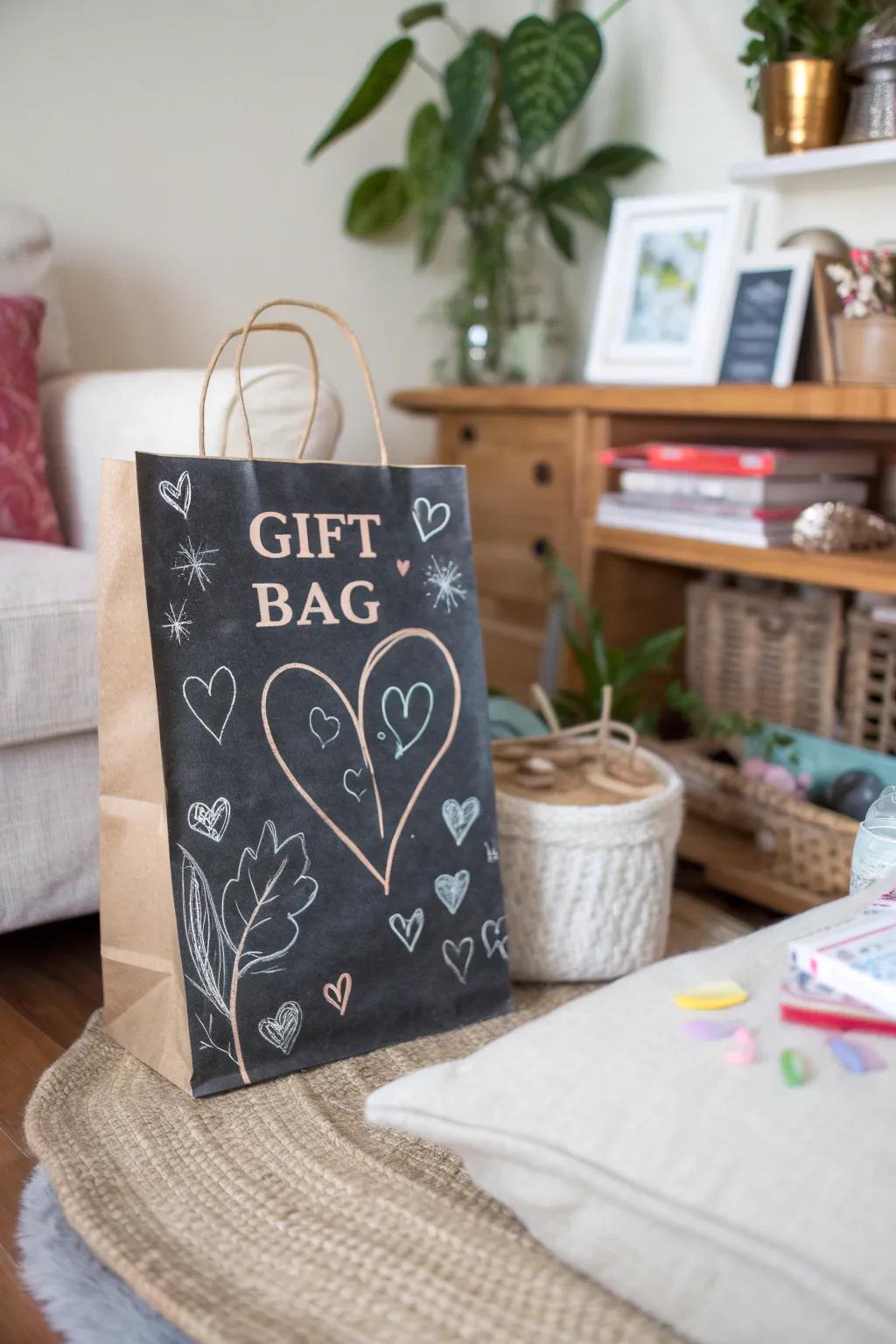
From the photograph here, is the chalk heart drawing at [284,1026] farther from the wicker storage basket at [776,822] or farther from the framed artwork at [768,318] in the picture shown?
the framed artwork at [768,318]

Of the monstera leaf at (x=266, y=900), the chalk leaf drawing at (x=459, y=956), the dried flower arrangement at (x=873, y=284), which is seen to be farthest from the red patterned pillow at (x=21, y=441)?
the dried flower arrangement at (x=873, y=284)

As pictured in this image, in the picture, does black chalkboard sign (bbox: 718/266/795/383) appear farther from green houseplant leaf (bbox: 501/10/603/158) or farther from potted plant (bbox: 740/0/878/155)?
green houseplant leaf (bbox: 501/10/603/158)

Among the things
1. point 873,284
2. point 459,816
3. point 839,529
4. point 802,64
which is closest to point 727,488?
point 839,529

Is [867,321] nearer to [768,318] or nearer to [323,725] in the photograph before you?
[768,318]

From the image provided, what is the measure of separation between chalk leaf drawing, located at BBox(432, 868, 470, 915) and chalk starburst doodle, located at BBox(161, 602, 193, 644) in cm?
Result: 35

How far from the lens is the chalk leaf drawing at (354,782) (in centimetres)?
116

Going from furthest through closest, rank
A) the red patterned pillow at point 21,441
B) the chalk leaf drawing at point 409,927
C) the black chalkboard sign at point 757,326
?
the black chalkboard sign at point 757,326, the red patterned pillow at point 21,441, the chalk leaf drawing at point 409,927

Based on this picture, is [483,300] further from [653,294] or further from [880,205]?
[880,205]

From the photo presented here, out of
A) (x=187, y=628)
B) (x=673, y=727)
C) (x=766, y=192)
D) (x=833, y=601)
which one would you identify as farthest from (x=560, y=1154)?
(x=766, y=192)

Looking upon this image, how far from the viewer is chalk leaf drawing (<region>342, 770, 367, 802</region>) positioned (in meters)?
1.16

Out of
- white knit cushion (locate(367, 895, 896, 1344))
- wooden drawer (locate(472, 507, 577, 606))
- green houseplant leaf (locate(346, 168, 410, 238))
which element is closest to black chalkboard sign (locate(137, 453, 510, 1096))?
white knit cushion (locate(367, 895, 896, 1344))

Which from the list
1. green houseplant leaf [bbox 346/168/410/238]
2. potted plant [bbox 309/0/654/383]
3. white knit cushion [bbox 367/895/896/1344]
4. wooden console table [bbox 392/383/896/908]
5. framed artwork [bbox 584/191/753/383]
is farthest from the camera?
green houseplant leaf [bbox 346/168/410/238]

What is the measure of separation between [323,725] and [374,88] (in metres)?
1.36

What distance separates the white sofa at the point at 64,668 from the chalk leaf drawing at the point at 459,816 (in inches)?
15.4
